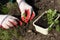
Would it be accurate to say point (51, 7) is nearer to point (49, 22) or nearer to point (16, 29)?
point (49, 22)

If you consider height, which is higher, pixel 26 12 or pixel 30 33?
pixel 26 12

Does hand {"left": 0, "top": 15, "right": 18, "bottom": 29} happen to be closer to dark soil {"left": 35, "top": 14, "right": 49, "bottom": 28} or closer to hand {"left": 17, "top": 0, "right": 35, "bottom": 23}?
hand {"left": 17, "top": 0, "right": 35, "bottom": 23}

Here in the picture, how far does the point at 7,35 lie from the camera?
4.73 meters

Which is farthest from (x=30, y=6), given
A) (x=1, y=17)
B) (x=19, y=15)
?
(x=1, y=17)

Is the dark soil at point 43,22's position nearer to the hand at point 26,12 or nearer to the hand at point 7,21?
the hand at point 26,12

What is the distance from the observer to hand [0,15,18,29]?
4.82m

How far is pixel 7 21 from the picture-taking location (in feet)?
15.9

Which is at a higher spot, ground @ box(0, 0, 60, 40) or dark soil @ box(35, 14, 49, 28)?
dark soil @ box(35, 14, 49, 28)

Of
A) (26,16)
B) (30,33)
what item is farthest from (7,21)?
(30,33)

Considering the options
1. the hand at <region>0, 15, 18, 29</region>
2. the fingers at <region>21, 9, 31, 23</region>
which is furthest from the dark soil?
the hand at <region>0, 15, 18, 29</region>

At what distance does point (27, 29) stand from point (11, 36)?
359 mm

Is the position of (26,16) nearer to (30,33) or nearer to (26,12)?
(26,12)

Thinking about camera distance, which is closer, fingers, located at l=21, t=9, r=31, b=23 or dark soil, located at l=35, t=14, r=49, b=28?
dark soil, located at l=35, t=14, r=49, b=28

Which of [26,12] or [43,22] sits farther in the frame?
[26,12]
